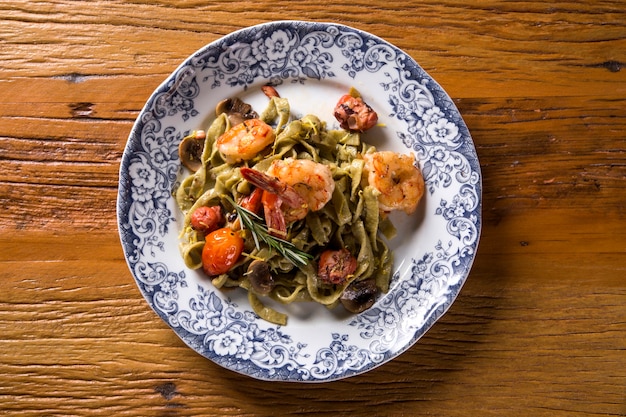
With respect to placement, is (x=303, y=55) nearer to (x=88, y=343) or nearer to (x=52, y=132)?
(x=52, y=132)

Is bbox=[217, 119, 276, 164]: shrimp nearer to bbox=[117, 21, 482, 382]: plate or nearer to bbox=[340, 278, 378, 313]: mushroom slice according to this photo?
bbox=[117, 21, 482, 382]: plate

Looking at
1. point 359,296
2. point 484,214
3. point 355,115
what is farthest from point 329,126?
point 484,214

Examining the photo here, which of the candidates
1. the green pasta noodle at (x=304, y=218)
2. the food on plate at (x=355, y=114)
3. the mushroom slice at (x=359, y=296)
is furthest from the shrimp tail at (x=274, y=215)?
the food on plate at (x=355, y=114)

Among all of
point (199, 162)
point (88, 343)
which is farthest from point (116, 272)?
point (199, 162)

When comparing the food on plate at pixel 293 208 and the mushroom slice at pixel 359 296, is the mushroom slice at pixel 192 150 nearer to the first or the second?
the food on plate at pixel 293 208

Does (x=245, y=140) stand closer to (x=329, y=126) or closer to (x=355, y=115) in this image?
(x=329, y=126)

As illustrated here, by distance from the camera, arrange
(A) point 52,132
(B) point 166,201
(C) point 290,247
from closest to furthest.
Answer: (C) point 290,247 < (B) point 166,201 < (A) point 52,132

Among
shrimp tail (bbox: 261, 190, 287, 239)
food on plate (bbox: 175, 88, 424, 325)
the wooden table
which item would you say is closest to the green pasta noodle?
food on plate (bbox: 175, 88, 424, 325)
